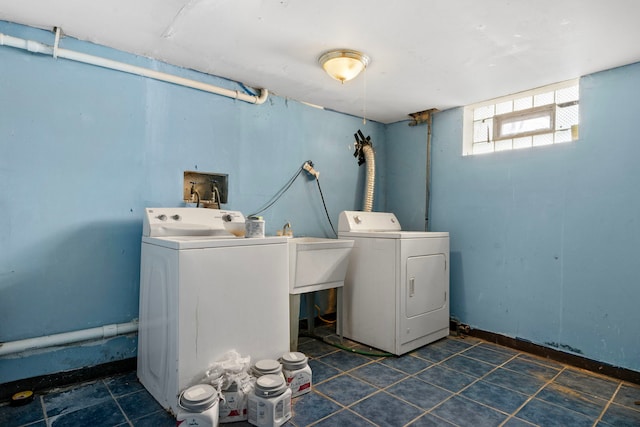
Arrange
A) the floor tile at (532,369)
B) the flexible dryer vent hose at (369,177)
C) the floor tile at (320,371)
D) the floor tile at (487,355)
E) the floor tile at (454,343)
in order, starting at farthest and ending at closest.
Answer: the flexible dryer vent hose at (369,177) → the floor tile at (454,343) → the floor tile at (487,355) → the floor tile at (532,369) → the floor tile at (320,371)

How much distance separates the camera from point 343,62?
88.9 inches

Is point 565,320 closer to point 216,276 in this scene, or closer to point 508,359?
point 508,359

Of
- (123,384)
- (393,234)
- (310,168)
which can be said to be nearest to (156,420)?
(123,384)

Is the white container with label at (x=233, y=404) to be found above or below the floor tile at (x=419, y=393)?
above

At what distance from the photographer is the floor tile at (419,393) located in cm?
195

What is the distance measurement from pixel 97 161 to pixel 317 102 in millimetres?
1896

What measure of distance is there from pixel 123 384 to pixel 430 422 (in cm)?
178

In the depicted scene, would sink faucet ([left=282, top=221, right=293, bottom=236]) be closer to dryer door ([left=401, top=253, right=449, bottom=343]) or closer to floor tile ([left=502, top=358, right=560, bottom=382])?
dryer door ([left=401, top=253, right=449, bottom=343])

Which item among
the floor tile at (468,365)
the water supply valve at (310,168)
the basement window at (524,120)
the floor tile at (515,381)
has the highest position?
the basement window at (524,120)

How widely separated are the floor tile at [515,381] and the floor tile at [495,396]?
0.06 m

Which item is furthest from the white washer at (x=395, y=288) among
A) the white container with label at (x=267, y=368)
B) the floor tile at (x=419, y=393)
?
the white container with label at (x=267, y=368)

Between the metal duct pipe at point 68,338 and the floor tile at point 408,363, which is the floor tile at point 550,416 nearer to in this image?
the floor tile at point 408,363

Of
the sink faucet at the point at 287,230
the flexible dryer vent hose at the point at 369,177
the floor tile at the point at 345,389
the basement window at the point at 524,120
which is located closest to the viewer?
the floor tile at the point at 345,389

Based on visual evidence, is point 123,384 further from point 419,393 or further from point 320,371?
point 419,393
